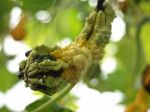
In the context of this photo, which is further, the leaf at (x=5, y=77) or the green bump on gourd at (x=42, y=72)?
the leaf at (x=5, y=77)

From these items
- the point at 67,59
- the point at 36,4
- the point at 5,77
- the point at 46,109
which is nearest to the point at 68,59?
the point at 67,59

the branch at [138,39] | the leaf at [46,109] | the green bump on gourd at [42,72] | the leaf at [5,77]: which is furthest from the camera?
the leaf at [5,77]

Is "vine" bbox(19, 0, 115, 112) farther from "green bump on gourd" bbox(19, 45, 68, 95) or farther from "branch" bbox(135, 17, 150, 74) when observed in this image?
"branch" bbox(135, 17, 150, 74)

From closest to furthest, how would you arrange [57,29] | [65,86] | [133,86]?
[65,86] < [133,86] < [57,29]

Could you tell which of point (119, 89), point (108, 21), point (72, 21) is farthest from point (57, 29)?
point (108, 21)

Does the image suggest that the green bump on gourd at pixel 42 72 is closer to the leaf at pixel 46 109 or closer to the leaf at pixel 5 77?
the leaf at pixel 46 109

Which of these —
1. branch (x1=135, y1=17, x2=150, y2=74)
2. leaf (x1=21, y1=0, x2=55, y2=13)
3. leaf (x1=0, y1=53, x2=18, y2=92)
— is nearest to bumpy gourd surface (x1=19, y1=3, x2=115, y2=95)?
leaf (x1=21, y1=0, x2=55, y2=13)

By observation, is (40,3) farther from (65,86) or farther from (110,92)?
(110,92)

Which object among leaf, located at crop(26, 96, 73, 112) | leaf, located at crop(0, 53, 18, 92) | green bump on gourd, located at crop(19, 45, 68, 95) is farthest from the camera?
leaf, located at crop(0, 53, 18, 92)

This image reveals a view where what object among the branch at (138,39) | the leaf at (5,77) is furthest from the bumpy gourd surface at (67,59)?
the leaf at (5,77)
